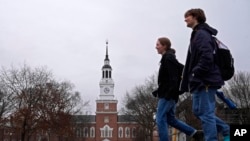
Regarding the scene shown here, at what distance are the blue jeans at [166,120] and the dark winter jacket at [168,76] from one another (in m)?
0.11

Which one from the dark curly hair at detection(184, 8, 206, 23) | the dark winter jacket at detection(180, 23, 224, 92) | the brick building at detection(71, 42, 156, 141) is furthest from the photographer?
the brick building at detection(71, 42, 156, 141)

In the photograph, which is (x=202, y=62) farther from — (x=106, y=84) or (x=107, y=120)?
(x=107, y=120)

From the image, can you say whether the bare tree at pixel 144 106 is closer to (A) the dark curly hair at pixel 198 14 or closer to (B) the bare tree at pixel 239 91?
(B) the bare tree at pixel 239 91

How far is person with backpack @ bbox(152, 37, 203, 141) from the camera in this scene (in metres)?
6.98

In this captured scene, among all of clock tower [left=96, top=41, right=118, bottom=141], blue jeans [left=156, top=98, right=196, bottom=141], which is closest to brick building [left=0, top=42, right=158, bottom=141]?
clock tower [left=96, top=41, right=118, bottom=141]

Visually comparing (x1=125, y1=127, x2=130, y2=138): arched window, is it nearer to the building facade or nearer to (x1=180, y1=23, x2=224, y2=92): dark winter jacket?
the building facade

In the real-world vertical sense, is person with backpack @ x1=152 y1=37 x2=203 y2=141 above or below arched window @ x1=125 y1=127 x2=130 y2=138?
below

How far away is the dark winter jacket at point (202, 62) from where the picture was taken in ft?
18.5

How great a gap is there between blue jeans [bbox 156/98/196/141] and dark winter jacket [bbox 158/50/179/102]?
4.5 inches

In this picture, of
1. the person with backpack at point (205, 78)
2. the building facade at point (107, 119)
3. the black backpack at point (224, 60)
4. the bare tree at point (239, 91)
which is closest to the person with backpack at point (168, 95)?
the person with backpack at point (205, 78)

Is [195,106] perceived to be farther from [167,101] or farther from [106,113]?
[106,113]

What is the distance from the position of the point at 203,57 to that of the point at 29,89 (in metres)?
38.1

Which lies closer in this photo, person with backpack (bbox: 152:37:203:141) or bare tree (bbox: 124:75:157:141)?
person with backpack (bbox: 152:37:203:141)

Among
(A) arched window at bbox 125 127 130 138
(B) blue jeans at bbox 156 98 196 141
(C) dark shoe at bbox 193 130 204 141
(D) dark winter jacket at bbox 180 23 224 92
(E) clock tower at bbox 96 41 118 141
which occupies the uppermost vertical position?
(E) clock tower at bbox 96 41 118 141
